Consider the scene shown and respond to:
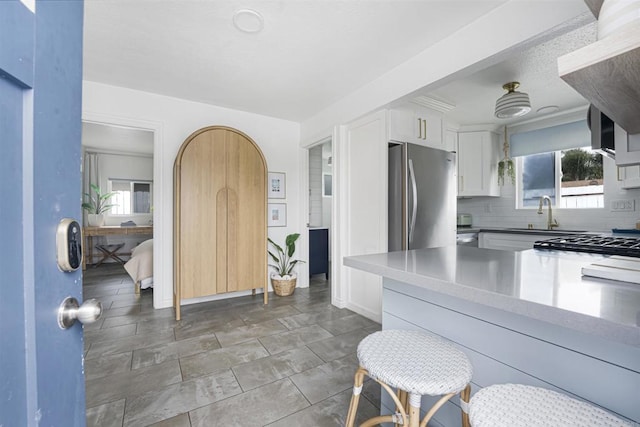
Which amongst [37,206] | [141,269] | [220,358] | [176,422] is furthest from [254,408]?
[141,269]

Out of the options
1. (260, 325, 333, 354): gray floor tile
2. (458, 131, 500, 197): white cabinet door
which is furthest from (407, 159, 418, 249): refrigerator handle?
(458, 131, 500, 197): white cabinet door

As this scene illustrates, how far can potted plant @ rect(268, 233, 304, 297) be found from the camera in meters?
3.62

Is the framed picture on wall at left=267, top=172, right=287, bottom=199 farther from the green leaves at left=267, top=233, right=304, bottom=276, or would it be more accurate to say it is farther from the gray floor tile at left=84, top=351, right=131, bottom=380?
the gray floor tile at left=84, top=351, right=131, bottom=380

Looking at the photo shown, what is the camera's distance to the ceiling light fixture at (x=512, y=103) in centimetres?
262

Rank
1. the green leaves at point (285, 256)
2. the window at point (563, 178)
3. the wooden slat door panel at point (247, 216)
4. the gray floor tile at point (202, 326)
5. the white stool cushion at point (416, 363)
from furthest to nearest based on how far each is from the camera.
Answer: the green leaves at point (285, 256) → the window at point (563, 178) → the wooden slat door panel at point (247, 216) → the gray floor tile at point (202, 326) → the white stool cushion at point (416, 363)

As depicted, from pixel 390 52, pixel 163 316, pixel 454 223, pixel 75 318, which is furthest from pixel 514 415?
pixel 163 316

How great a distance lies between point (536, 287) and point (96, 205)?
717 centimetres

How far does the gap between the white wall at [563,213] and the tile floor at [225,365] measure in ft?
8.87

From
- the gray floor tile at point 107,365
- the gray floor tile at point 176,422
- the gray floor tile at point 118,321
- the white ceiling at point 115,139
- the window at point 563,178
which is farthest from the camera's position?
the white ceiling at point 115,139

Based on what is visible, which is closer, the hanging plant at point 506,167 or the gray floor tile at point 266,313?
the gray floor tile at point 266,313

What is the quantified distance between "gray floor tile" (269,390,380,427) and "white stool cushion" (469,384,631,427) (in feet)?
3.34

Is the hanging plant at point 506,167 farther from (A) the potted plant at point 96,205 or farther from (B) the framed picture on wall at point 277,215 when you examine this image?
(A) the potted plant at point 96,205

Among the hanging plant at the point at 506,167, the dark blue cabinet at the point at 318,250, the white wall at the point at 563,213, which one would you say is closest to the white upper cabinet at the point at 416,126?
the hanging plant at the point at 506,167

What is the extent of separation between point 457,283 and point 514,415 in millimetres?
322
